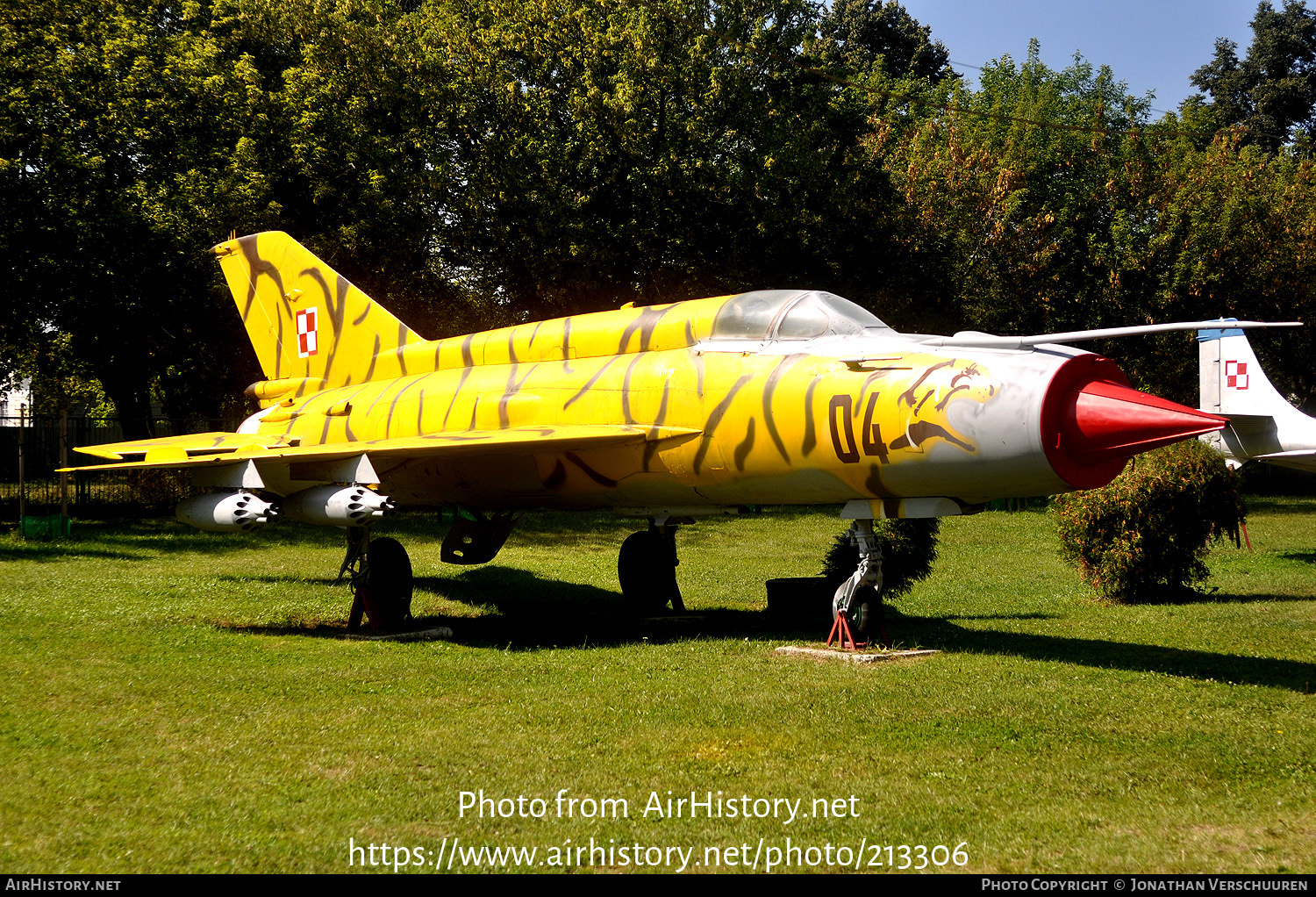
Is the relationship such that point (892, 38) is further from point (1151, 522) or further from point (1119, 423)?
point (1119, 423)

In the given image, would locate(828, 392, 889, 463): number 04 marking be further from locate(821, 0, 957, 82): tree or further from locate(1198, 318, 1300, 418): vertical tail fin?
locate(821, 0, 957, 82): tree

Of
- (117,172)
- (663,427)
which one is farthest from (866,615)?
(117,172)

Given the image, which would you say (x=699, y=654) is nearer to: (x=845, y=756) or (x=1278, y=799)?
(x=845, y=756)

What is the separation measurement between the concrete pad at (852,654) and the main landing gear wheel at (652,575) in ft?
11.9

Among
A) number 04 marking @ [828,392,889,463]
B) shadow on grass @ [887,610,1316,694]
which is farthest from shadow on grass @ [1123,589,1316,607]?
number 04 marking @ [828,392,889,463]

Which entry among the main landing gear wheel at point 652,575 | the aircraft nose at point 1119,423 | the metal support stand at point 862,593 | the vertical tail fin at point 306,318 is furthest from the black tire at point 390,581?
the aircraft nose at point 1119,423

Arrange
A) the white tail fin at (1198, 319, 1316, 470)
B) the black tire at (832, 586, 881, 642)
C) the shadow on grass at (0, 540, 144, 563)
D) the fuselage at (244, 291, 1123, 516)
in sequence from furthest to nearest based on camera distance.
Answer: the white tail fin at (1198, 319, 1316, 470)
the shadow on grass at (0, 540, 144, 563)
the black tire at (832, 586, 881, 642)
the fuselage at (244, 291, 1123, 516)

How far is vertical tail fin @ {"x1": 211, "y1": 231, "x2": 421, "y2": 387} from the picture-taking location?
50.3 feet

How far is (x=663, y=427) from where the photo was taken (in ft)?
36.3

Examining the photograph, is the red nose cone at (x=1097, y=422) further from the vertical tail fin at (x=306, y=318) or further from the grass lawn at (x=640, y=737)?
the vertical tail fin at (x=306, y=318)

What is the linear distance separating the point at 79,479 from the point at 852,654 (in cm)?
2252

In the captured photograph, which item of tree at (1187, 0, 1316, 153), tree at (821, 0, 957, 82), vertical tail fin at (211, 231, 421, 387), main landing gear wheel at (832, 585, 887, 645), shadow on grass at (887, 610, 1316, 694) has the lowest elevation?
shadow on grass at (887, 610, 1316, 694)

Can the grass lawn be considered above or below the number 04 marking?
below

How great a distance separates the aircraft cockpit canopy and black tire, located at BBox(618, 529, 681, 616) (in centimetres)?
381
